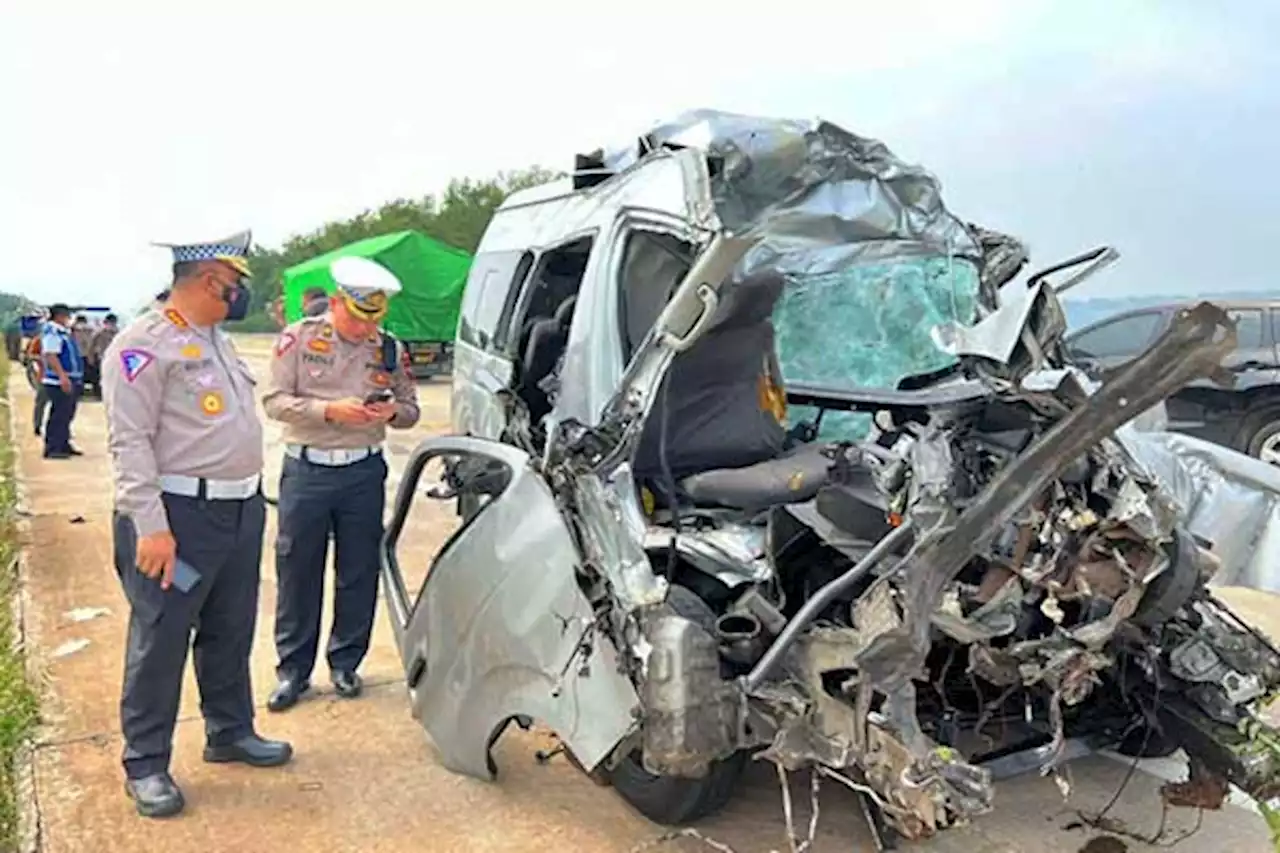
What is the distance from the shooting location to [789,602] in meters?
3.46

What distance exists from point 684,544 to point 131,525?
68.4 inches

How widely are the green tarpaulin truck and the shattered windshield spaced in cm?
1844

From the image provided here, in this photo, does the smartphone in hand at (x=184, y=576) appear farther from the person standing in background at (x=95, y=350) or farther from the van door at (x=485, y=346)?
the person standing in background at (x=95, y=350)

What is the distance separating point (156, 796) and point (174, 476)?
1.03 meters

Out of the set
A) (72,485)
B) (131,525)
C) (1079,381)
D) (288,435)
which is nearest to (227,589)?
(131,525)

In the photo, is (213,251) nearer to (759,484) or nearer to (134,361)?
(134,361)

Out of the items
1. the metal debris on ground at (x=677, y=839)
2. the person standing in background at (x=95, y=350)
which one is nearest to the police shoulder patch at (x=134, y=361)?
the metal debris on ground at (x=677, y=839)

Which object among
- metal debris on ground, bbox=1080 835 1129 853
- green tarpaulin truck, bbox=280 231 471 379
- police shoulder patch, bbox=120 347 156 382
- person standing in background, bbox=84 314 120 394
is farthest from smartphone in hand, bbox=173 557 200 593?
green tarpaulin truck, bbox=280 231 471 379

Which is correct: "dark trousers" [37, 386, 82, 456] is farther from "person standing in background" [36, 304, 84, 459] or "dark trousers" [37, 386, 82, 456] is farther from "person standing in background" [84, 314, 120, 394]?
"person standing in background" [84, 314, 120, 394]

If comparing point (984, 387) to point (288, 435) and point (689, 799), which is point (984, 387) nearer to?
point (689, 799)

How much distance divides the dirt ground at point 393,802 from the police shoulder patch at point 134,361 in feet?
4.63

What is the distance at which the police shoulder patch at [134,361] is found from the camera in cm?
368

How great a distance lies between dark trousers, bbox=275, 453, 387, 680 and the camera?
4703 millimetres

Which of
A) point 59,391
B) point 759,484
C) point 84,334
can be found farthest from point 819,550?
point 84,334
